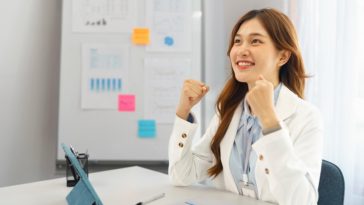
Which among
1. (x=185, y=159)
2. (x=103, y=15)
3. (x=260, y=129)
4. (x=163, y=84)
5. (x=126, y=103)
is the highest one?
(x=103, y=15)

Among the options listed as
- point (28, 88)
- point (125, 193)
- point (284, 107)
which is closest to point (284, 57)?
point (284, 107)

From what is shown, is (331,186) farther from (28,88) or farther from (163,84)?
(28,88)

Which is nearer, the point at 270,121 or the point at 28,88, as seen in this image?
the point at 270,121

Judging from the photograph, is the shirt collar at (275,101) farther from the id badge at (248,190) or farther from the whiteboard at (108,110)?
the whiteboard at (108,110)

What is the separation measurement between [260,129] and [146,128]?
0.99 meters

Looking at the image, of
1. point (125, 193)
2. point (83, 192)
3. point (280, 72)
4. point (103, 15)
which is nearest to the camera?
point (83, 192)

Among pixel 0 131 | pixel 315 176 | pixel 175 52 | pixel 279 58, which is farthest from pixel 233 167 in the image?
pixel 0 131

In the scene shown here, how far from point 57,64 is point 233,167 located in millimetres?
1488

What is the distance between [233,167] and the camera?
4.34 ft

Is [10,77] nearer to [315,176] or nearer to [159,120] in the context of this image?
[159,120]

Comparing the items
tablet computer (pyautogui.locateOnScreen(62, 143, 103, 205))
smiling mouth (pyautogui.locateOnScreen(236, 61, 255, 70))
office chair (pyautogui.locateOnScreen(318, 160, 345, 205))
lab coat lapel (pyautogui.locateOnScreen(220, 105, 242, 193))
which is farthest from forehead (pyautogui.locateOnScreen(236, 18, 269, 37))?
tablet computer (pyautogui.locateOnScreen(62, 143, 103, 205))

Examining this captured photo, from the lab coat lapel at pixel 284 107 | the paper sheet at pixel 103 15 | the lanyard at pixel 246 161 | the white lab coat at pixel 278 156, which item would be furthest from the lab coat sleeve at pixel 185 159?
the paper sheet at pixel 103 15

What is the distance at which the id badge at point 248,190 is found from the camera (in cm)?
124

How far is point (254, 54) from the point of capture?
1.26m
